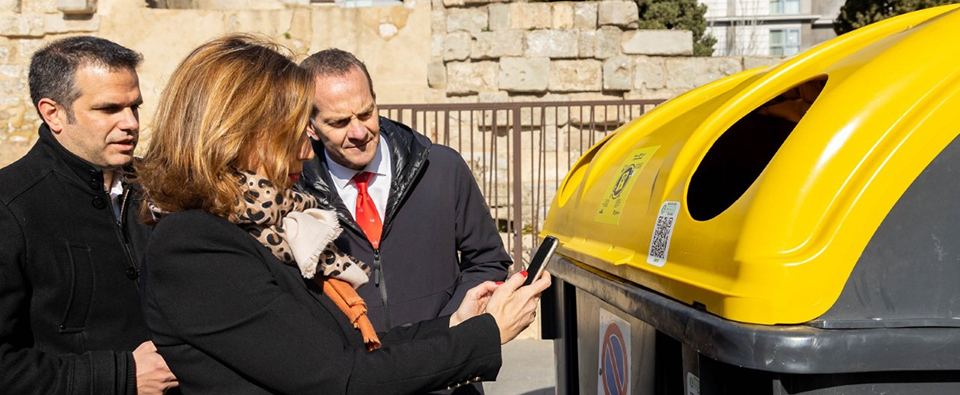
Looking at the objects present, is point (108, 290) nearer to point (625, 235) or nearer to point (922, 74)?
point (625, 235)

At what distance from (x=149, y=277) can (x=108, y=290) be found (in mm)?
643

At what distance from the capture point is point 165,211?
1.54 meters

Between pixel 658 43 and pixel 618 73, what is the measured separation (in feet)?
1.69

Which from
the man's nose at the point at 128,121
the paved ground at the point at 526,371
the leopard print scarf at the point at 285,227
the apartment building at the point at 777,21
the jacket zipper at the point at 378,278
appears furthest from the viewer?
the apartment building at the point at 777,21

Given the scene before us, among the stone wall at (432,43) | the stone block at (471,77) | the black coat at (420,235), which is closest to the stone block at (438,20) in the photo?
the stone wall at (432,43)

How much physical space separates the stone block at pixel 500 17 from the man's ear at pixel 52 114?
7247 mm

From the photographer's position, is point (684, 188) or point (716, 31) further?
point (716, 31)

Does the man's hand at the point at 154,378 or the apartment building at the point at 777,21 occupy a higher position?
the apartment building at the point at 777,21

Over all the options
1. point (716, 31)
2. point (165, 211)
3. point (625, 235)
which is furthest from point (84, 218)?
point (716, 31)

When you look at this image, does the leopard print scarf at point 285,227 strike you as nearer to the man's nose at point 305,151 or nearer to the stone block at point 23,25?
the man's nose at point 305,151

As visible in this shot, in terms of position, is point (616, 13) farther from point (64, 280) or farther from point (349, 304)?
point (349, 304)

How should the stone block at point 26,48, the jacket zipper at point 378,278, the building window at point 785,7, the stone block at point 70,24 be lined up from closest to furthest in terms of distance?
1. the jacket zipper at point 378,278
2. the stone block at point 70,24
3. the stone block at point 26,48
4. the building window at point 785,7

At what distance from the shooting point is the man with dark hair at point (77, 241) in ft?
6.11

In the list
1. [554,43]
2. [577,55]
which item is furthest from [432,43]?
[577,55]
